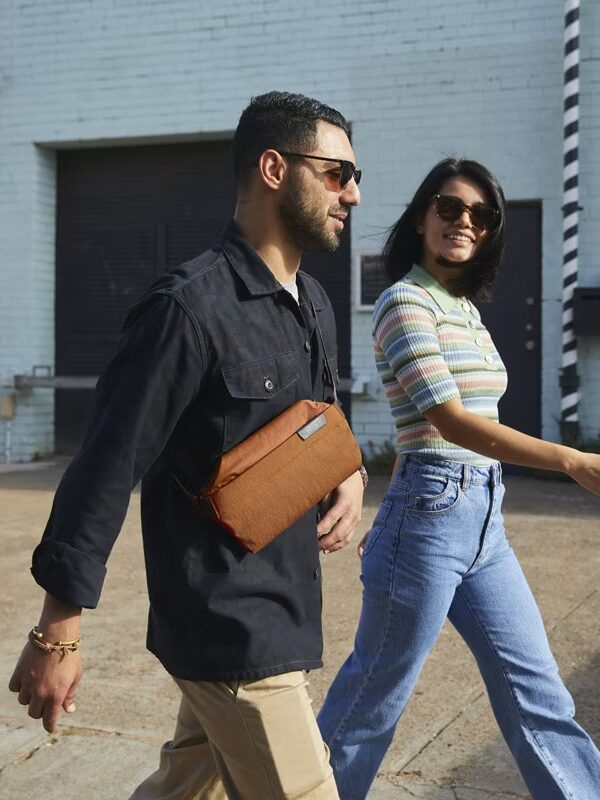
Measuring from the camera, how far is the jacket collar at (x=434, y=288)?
3.13 meters

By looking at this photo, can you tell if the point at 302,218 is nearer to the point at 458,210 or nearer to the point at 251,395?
the point at 251,395

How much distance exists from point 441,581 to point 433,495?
225mm

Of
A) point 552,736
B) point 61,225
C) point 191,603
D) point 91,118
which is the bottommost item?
point 552,736

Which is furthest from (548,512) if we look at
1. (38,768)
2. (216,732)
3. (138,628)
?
(216,732)

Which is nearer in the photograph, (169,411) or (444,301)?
(169,411)

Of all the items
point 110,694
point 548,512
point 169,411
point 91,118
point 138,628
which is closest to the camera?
point 169,411

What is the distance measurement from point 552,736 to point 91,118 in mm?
10704

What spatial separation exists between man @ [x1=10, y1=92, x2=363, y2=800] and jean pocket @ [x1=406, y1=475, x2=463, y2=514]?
56cm

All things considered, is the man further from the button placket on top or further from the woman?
the button placket on top

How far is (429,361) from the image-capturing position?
296 cm

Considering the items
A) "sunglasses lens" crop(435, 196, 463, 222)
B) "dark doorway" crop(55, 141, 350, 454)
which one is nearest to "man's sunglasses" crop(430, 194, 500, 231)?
"sunglasses lens" crop(435, 196, 463, 222)

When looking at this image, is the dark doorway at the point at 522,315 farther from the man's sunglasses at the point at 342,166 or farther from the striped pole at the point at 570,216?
the man's sunglasses at the point at 342,166

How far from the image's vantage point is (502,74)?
1104 centimetres

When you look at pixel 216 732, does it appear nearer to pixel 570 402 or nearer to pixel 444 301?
pixel 444 301
